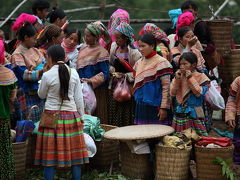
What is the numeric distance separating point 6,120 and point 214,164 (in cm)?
244

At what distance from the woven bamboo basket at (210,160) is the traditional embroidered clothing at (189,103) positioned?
491mm

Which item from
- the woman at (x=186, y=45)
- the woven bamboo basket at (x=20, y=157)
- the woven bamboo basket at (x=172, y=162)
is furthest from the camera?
the woman at (x=186, y=45)

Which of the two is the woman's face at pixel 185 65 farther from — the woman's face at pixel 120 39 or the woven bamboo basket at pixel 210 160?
the woman's face at pixel 120 39

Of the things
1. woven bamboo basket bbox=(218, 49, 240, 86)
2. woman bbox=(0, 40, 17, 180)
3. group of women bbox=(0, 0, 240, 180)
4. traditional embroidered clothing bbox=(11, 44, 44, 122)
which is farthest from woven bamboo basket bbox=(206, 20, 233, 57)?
woman bbox=(0, 40, 17, 180)

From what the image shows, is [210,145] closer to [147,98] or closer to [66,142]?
[147,98]

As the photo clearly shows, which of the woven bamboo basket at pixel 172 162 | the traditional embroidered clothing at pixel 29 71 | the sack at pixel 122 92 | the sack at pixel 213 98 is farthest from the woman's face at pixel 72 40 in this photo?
the woven bamboo basket at pixel 172 162

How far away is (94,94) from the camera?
773 cm

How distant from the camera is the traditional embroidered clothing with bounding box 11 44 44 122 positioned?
690cm

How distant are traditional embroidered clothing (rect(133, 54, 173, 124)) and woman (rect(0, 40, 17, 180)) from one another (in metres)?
1.69

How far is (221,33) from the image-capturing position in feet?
26.1

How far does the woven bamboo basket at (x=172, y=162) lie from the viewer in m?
6.34

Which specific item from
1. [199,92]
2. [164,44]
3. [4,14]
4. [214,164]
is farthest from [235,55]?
[4,14]

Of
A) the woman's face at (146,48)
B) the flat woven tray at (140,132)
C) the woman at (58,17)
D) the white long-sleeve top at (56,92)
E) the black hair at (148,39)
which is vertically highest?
the woman at (58,17)

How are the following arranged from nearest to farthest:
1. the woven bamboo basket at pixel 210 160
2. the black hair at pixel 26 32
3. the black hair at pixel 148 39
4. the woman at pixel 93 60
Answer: the woven bamboo basket at pixel 210 160, the black hair at pixel 148 39, the black hair at pixel 26 32, the woman at pixel 93 60
